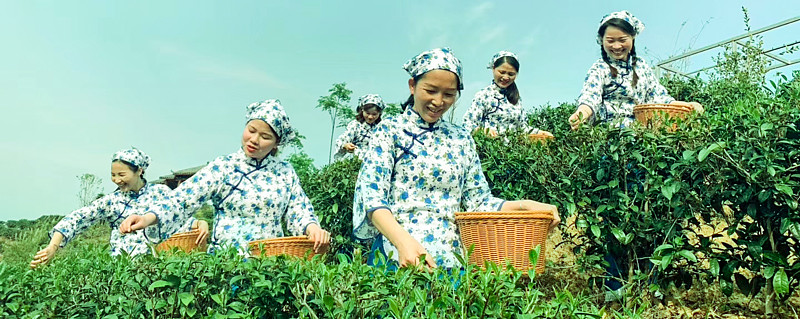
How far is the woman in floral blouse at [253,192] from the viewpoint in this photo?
3678 millimetres

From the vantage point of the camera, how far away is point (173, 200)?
363cm

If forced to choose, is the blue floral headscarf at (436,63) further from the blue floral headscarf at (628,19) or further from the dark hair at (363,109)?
the dark hair at (363,109)

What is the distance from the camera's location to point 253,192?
3.77 m

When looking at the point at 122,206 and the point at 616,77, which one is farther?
the point at 122,206

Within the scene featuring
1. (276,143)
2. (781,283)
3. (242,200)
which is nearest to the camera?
(781,283)

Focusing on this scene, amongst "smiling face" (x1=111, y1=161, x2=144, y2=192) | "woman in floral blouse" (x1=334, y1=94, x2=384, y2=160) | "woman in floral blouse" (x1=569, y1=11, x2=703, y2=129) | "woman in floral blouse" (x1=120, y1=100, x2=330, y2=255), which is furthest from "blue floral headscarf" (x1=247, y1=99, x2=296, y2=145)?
"woman in floral blouse" (x1=334, y1=94, x2=384, y2=160)

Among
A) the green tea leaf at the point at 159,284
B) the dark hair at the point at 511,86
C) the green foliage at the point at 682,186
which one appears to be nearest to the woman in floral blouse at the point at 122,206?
the green tea leaf at the point at 159,284

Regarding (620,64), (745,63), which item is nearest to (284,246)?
(620,64)

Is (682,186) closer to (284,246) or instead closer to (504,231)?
(504,231)

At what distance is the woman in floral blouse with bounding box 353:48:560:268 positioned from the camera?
8.80 ft

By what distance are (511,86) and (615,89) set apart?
1441 mm

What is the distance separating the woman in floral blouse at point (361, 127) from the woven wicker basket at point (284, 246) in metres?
4.32

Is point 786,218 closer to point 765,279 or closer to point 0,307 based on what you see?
point 765,279

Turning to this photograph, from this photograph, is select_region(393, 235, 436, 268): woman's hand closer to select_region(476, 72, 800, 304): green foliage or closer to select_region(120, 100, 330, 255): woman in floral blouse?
select_region(120, 100, 330, 255): woman in floral blouse
